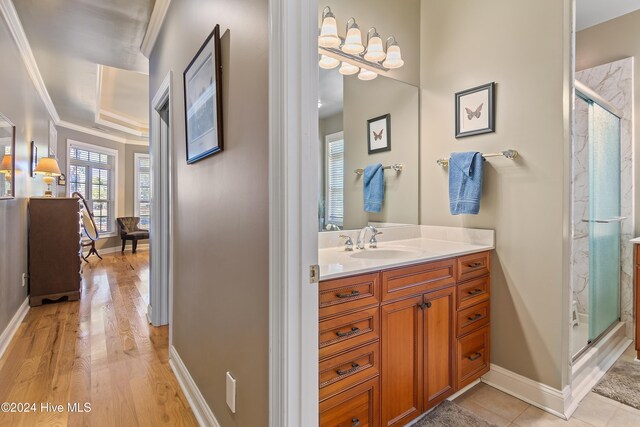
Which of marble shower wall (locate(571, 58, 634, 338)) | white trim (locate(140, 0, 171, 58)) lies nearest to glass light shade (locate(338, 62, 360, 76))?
white trim (locate(140, 0, 171, 58))

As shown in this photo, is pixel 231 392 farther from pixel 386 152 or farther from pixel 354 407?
pixel 386 152

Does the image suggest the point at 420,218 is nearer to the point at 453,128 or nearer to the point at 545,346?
the point at 453,128

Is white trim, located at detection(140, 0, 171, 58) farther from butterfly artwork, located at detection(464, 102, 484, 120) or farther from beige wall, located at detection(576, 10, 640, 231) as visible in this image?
beige wall, located at detection(576, 10, 640, 231)

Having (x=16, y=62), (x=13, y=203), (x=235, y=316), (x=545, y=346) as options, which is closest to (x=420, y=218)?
(x=545, y=346)

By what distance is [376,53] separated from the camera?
80.9 inches

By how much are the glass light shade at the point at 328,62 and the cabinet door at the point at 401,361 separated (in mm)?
1453

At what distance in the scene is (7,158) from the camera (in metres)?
2.58

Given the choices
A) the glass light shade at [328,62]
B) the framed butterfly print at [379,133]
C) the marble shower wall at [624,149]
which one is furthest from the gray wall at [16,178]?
the marble shower wall at [624,149]

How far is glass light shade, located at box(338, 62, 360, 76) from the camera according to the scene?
203 centimetres

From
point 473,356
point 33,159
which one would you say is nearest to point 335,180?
point 473,356

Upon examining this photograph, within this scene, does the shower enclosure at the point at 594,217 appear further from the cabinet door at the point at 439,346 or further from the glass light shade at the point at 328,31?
the glass light shade at the point at 328,31

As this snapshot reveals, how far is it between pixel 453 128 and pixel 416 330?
55.2 inches

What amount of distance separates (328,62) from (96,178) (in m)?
6.56

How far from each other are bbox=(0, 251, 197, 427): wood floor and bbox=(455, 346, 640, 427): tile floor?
1.53m
